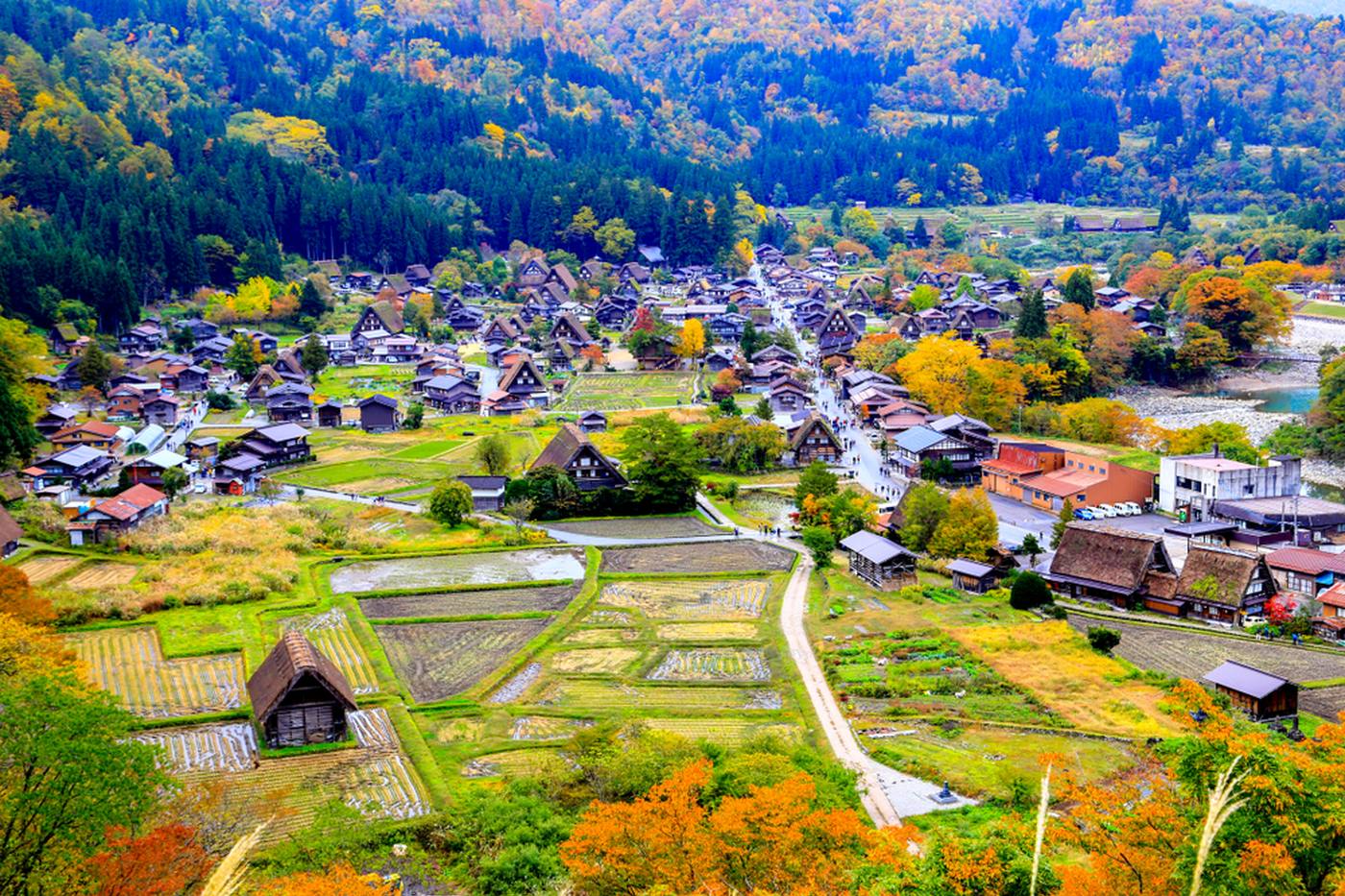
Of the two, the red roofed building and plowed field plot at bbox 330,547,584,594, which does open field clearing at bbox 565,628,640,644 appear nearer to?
plowed field plot at bbox 330,547,584,594

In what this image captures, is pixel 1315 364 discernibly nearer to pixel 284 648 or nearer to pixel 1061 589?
pixel 1061 589

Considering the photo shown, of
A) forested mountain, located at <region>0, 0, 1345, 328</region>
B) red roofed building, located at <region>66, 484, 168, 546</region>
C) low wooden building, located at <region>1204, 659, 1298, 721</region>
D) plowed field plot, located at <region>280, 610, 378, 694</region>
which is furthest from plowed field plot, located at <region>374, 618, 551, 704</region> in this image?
forested mountain, located at <region>0, 0, 1345, 328</region>

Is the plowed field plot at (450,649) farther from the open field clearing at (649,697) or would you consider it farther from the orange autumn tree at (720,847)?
the orange autumn tree at (720,847)

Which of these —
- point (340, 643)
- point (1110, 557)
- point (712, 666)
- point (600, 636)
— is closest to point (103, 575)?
point (340, 643)

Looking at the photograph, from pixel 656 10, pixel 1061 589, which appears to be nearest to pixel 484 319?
pixel 1061 589

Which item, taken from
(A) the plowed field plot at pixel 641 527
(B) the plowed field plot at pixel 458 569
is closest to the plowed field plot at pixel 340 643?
(B) the plowed field plot at pixel 458 569

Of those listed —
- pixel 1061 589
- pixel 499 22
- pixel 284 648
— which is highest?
pixel 499 22
